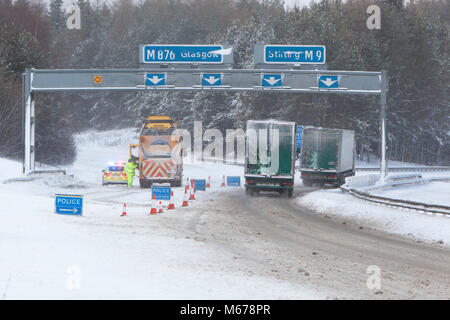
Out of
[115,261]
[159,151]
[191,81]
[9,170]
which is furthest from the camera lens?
[159,151]

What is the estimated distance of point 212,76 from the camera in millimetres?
31438

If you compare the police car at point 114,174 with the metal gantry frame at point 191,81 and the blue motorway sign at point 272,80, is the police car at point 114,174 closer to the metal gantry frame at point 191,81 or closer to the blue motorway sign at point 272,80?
the metal gantry frame at point 191,81

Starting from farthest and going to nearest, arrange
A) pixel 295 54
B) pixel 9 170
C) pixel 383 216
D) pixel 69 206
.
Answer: pixel 295 54
pixel 9 170
pixel 383 216
pixel 69 206

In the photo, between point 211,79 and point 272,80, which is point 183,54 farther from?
point 272,80

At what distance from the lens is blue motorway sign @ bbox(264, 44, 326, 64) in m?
31.1

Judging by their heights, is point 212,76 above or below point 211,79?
above

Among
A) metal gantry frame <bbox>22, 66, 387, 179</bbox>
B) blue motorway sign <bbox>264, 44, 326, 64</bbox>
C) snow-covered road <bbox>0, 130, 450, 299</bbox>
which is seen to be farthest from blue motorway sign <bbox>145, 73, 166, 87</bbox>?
snow-covered road <bbox>0, 130, 450, 299</bbox>

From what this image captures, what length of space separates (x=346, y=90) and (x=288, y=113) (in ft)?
117

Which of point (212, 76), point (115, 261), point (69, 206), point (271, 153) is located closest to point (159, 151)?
point (212, 76)

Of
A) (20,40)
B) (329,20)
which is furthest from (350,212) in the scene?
(329,20)

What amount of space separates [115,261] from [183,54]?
23.0m

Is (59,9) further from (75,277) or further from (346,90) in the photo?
(75,277)

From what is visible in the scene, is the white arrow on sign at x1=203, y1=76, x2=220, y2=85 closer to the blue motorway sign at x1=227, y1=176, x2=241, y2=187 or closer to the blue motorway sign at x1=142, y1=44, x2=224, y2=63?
the blue motorway sign at x1=142, y1=44, x2=224, y2=63

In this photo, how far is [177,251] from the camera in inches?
440
